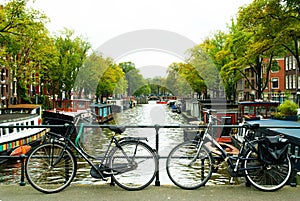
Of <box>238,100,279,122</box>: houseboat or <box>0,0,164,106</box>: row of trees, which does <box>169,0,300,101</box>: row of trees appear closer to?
<box>238,100,279,122</box>: houseboat

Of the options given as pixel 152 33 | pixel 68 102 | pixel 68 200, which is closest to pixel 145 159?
pixel 68 200

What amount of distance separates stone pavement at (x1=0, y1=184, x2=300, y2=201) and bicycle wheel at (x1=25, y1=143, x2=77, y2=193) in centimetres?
13

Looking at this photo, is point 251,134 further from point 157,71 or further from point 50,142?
point 157,71

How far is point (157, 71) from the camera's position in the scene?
26.9 metres

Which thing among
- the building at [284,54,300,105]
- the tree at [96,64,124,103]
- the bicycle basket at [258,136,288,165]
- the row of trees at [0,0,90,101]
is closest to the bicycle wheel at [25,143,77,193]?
the bicycle basket at [258,136,288,165]

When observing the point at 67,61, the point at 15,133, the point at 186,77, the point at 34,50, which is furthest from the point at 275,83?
the point at 15,133

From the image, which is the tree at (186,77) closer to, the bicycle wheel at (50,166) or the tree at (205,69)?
the tree at (205,69)

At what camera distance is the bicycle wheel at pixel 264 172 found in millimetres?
5730

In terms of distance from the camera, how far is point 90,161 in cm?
587

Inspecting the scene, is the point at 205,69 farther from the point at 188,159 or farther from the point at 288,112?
the point at 188,159

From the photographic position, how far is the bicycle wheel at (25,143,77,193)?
5.63 metres

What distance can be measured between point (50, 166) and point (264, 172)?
3201mm

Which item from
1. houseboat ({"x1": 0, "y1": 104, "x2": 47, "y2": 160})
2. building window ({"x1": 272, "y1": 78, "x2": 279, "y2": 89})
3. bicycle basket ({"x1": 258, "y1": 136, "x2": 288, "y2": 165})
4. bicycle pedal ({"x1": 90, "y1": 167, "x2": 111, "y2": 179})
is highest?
building window ({"x1": 272, "y1": 78, "x2": 279, "y2": 89})

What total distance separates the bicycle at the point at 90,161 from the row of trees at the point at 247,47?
17.0 meters
